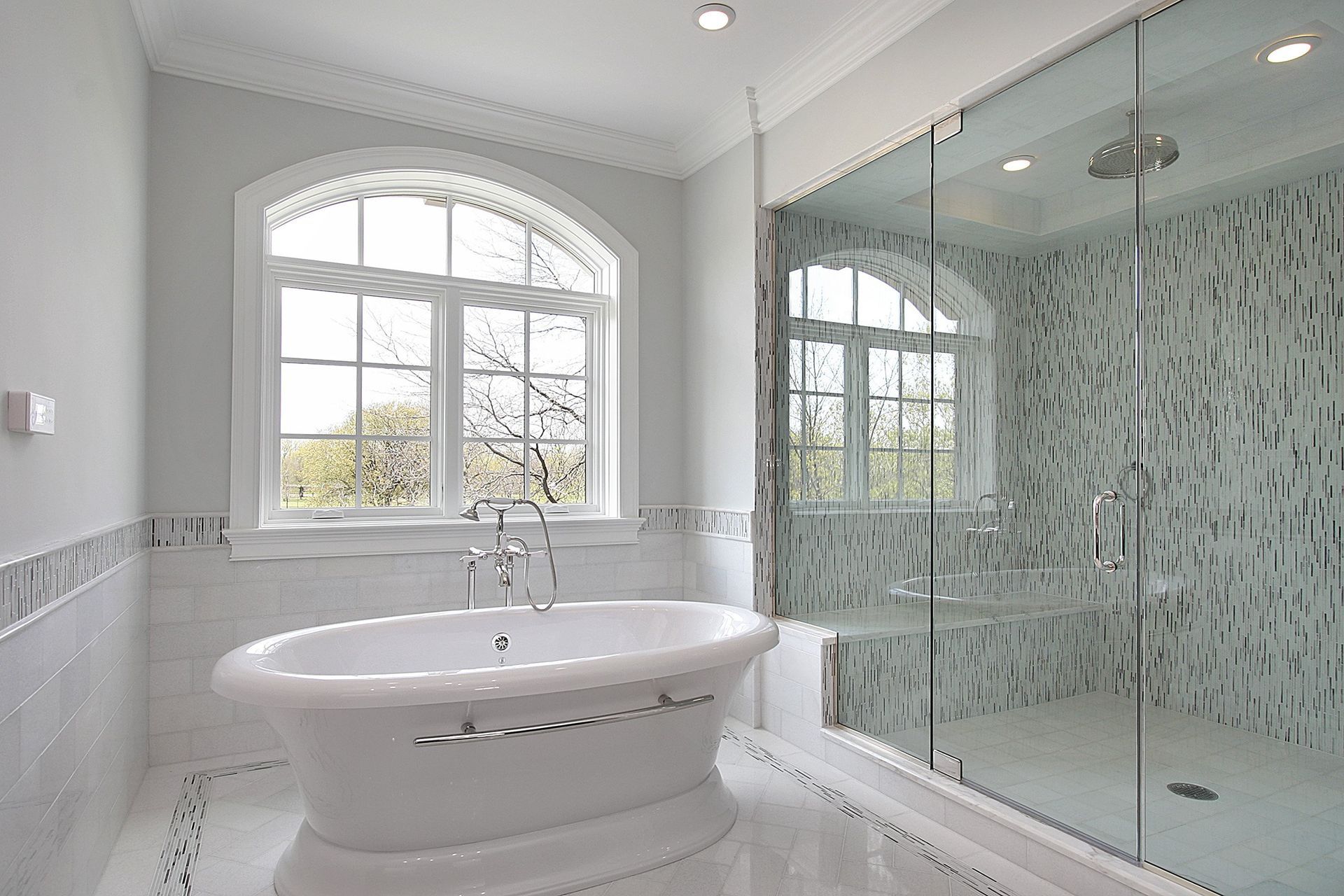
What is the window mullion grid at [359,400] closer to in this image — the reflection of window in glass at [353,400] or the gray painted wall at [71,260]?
the reflection of window in glass at [353,400]

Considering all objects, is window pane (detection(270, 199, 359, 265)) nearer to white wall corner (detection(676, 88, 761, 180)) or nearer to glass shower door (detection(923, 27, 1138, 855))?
white wall corner (detection(676, 88, 761, 180))

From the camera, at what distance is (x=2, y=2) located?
4.63 feet

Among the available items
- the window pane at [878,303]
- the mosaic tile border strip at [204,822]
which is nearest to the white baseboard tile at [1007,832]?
the mosaic tile border strip at [204,822]

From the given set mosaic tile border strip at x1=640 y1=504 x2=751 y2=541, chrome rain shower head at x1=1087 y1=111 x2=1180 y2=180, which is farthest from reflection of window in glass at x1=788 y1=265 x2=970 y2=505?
chrome rain shower head at x1=1087 y1=111 x2=1180 y2=180

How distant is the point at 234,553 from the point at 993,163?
302 centimetres

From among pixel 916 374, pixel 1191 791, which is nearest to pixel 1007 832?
pixel 1191 791

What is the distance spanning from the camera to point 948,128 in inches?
104

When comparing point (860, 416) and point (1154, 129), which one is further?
point (860, 416)

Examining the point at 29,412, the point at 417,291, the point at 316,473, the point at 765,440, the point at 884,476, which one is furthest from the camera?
the point at 417,291

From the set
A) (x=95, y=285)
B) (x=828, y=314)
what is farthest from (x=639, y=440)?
(x=95, y=285)

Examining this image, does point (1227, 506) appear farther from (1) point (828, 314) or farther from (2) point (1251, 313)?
(1) point (828, 314)

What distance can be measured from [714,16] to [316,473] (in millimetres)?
2374

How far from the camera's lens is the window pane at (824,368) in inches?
124

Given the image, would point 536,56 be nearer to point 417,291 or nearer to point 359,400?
point 417,291
